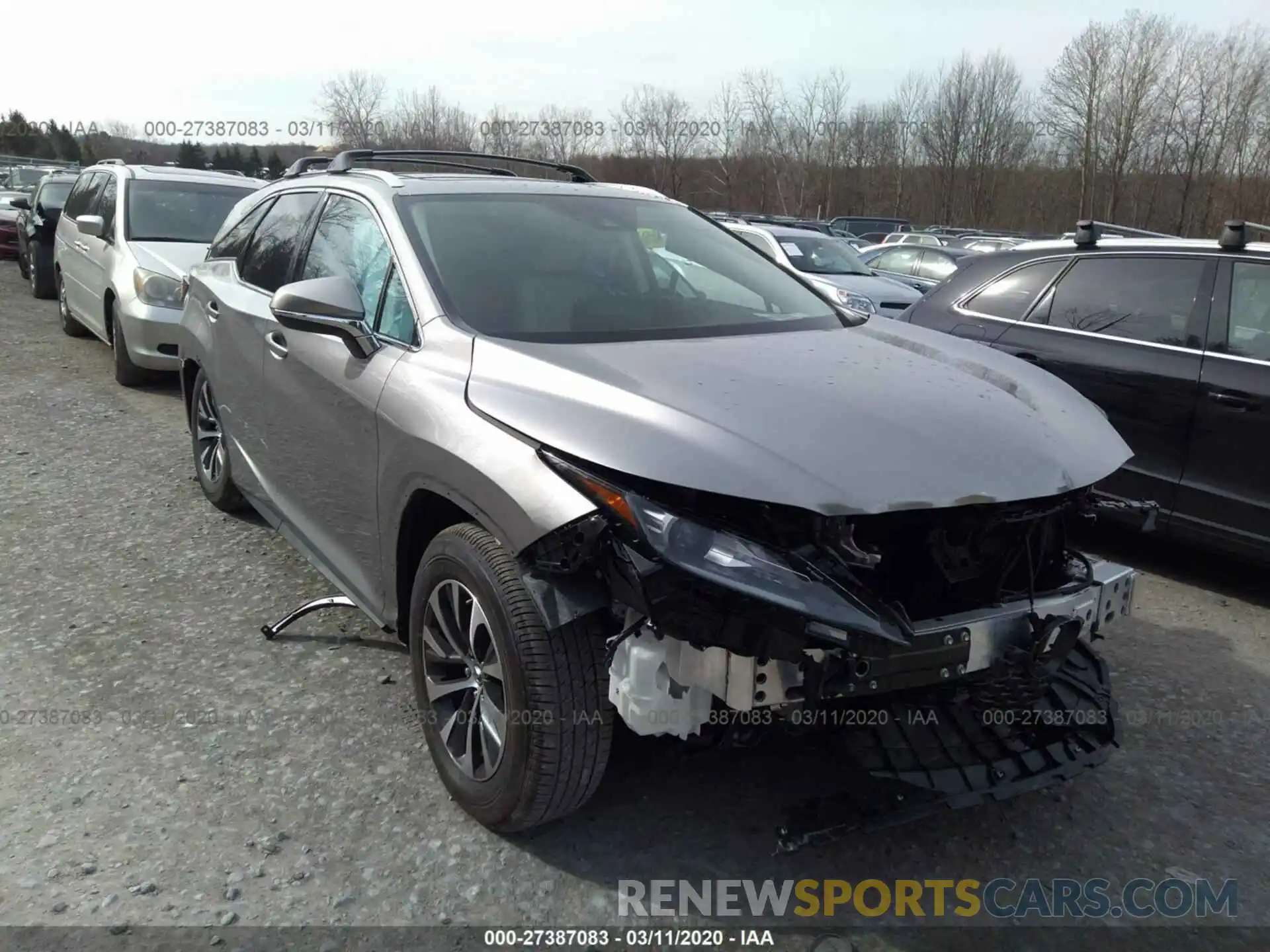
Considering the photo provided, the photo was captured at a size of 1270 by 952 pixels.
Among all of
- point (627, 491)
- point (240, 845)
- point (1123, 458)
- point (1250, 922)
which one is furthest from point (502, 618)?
point (1250, 922)

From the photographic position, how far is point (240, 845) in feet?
9.16

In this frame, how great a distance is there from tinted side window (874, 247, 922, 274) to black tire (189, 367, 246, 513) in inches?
545

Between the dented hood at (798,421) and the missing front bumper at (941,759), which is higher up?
the dented hood at (798,421)

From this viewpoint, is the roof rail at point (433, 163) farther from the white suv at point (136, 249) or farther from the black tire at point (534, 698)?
the white suv at point (136, 249)

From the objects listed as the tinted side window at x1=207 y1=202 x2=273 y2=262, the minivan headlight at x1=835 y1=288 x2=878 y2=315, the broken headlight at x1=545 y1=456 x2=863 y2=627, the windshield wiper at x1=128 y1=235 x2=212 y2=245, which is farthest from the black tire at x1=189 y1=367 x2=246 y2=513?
the windshield wiper at x1=128 y1=235 x2=212 y2=245

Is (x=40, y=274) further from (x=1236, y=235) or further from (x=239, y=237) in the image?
(x=1236, y=235)

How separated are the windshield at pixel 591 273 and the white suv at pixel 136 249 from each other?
4.59 meters

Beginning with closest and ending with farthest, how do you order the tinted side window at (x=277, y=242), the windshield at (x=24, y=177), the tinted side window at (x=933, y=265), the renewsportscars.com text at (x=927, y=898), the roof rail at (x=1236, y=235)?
the renewsportscars.com text at (x=927, y=898), the tinted side window at (x=277, y=242), the roof rail at (x=1236, y=235), the tinted side window at (x=933, y=265), the windshield at (x=24, y=177)

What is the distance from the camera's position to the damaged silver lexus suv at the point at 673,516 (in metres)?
2.36

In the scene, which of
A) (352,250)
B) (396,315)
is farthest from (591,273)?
(352,250)

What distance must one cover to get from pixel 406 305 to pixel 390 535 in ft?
2.39

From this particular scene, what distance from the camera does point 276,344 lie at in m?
3.95

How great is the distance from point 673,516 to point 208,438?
12.7ft

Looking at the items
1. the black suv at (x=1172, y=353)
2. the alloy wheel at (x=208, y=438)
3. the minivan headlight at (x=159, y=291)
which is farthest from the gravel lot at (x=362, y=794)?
the minivan headlight at (x=159, y=291)
